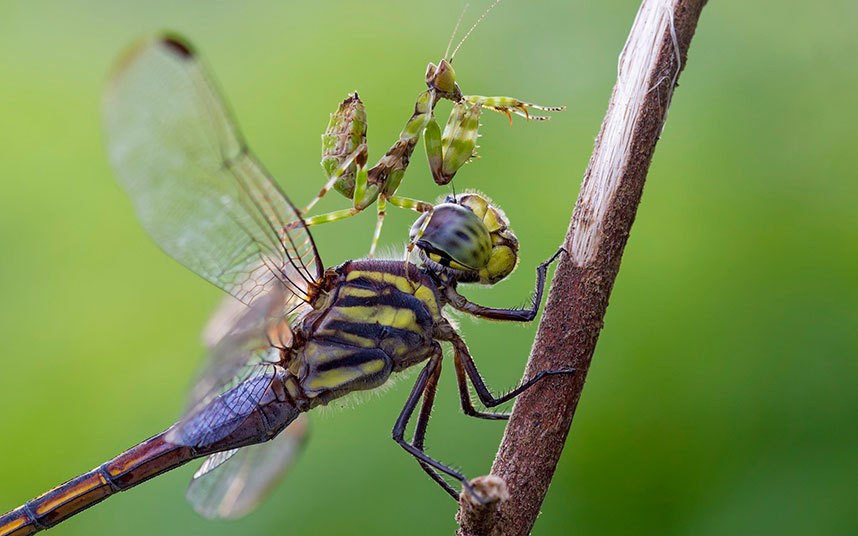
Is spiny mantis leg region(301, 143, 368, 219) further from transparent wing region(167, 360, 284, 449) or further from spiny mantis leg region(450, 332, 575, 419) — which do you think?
spiny mantis leg region(450, 332, 575, 419)

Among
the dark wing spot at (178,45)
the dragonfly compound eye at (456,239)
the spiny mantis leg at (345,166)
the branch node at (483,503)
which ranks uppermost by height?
the dark wing spot at (178,45)

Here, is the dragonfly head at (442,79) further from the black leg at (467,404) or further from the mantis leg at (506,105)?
the black leg at (467,404)

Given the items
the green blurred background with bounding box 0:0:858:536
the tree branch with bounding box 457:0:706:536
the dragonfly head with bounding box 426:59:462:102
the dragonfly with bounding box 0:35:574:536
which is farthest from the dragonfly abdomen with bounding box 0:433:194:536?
the dragonfly head with bounding box 426:59:462:102

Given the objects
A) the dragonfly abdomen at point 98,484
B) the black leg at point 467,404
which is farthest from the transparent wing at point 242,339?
the black leg at point 467,404

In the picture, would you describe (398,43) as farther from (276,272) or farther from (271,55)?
(276,272)

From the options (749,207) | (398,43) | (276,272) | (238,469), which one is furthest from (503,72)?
(238,469)

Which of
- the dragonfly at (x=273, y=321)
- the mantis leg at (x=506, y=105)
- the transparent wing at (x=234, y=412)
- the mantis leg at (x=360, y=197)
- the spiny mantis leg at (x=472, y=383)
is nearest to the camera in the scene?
the dragonfly at (x=273, y=321)
